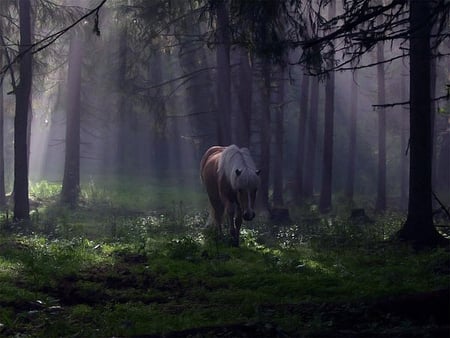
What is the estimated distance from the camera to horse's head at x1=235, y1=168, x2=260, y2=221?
1498cm

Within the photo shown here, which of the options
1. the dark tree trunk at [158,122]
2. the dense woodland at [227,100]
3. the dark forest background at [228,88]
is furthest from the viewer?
the dark tree trunk at [158,122]

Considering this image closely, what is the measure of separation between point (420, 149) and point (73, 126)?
74.4ft

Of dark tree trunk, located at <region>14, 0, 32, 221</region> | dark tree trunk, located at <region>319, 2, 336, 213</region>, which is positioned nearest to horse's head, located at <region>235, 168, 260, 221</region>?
dark tree trunk, located at <region>14, 0, 32, 221</region>

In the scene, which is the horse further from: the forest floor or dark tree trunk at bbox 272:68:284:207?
dark tree trunk at bbox 272:68:284:207

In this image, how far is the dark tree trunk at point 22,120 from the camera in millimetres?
20422

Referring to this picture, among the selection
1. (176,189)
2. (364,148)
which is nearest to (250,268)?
(176,189)

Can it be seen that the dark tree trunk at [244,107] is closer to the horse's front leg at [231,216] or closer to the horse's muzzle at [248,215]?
the horse's front leg at [231,216]

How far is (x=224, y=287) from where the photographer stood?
10.5 metres

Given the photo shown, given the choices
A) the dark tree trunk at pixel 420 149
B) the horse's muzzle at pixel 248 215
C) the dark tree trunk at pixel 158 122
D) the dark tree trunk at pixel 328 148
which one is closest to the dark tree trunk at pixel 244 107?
the dark tree trunk at pixel 158 122

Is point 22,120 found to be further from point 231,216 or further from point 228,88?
point 231,216

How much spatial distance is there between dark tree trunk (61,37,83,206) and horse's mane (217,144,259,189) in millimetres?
16041

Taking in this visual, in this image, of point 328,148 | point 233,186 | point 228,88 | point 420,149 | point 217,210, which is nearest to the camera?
point 420,149

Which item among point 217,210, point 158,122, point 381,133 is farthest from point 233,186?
point 381,133

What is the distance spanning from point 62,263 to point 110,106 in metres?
39.3
